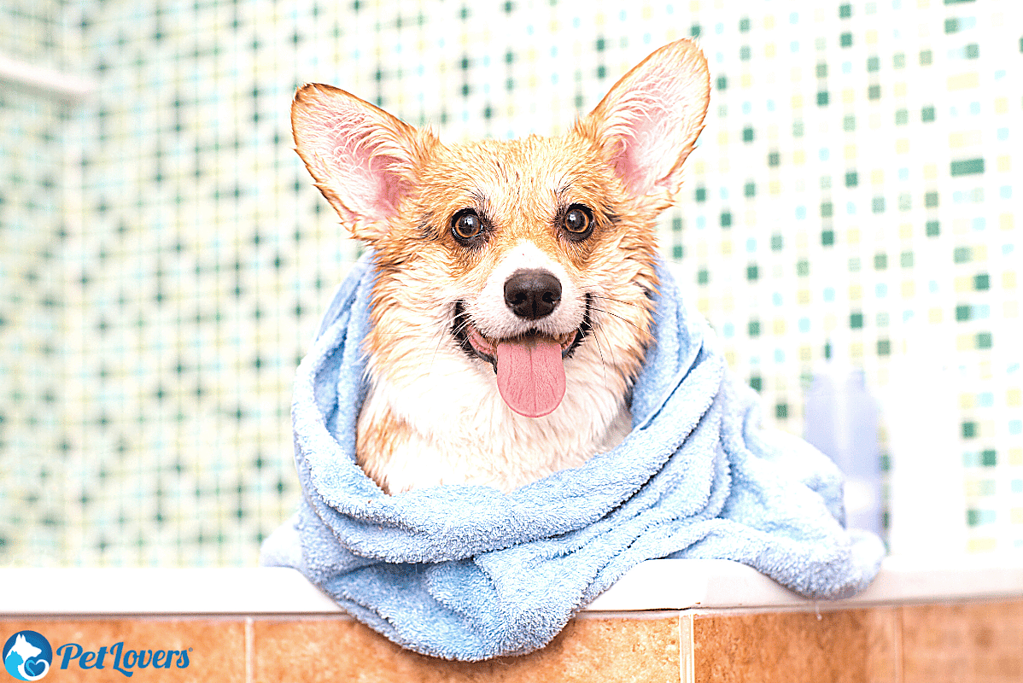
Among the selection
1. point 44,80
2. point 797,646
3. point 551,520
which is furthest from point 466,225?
point 44,80

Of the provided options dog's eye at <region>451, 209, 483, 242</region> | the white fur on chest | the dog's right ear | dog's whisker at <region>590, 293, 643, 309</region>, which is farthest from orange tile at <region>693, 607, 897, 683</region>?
the dog's right ear

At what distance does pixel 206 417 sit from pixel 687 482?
4.23 ft

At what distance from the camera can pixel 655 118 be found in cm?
107

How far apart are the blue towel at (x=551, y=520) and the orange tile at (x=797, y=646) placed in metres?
0.05

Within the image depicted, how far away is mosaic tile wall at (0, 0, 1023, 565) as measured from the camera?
1.57 meters

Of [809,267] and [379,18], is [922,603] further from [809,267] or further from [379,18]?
[379,18]

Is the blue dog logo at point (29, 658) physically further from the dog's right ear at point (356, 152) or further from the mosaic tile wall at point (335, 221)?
the mosaic tile wall at point (335, 221)

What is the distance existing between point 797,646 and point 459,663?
0.39 m

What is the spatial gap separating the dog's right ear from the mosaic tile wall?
2.58 feet

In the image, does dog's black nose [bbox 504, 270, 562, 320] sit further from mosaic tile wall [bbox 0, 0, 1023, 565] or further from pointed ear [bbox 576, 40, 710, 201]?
mosaic tile wall [bbox 0, 0, 1023, 565]

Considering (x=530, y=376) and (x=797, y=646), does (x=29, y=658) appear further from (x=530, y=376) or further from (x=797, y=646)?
(x=797, y=646)

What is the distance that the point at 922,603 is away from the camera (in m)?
1.27

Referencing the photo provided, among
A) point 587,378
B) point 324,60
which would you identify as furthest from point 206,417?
point 587,378

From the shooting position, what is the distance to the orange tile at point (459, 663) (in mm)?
898
